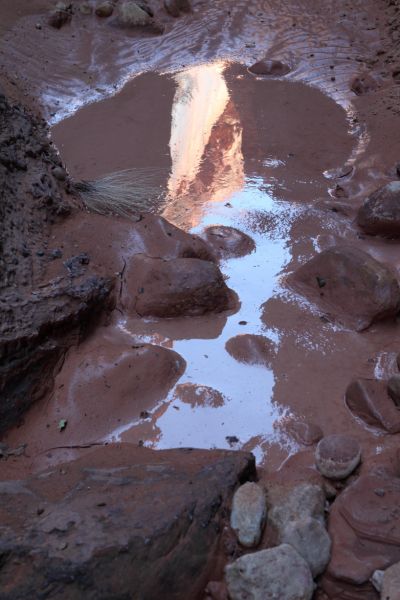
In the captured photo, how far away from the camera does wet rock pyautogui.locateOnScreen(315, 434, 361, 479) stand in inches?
99.9

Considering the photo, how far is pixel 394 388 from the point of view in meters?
2.80

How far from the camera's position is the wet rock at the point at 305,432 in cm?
279

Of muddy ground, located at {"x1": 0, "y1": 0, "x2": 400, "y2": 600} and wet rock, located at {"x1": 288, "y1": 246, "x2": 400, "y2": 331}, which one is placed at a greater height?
wet rock, located at {"x1": 288, "y1": 246, "x2": 400, "y2": 331}

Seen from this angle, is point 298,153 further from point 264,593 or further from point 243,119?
point 264,593

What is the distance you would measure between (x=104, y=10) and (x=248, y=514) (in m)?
6.77

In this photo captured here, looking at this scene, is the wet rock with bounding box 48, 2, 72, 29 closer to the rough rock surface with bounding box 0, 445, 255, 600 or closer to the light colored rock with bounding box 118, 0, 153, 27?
the light colored rock with bounding box 118, 0, 153, 27

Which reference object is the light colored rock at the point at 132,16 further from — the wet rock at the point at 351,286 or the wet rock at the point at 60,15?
the wet rock at the point at 351,286

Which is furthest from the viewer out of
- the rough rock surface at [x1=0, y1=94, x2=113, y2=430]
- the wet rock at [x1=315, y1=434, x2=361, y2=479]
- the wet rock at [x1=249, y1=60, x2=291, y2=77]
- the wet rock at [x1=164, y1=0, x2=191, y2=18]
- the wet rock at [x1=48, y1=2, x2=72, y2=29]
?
the wet rock at [x1=164, y1=0, x2=191, y2=18]

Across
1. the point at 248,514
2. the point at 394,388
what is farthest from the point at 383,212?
the point at 248,514

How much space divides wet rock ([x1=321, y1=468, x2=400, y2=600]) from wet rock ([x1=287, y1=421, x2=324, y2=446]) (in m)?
0.33

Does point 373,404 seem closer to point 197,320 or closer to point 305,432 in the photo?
point 305,432

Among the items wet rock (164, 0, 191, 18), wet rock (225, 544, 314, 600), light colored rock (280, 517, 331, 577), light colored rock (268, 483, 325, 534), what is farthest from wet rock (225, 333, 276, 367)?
wet rock (164, 0, 191, 18)

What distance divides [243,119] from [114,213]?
205 cm

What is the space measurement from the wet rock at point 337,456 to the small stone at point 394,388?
0.31 metres
